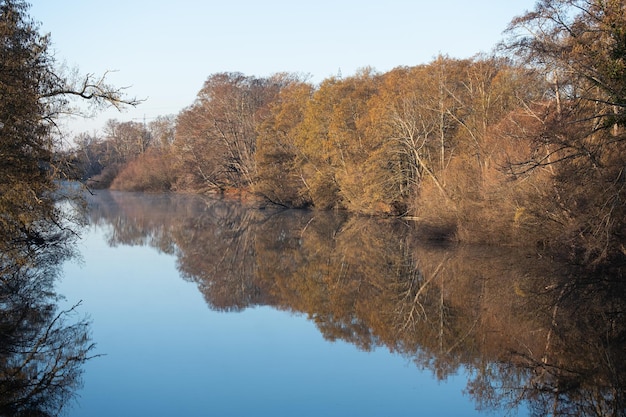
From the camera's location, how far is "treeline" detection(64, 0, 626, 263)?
14.2m

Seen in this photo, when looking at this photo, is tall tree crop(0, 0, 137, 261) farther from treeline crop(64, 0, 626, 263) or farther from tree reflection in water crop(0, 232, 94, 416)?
treeline crop(64, 0, 626, 263)

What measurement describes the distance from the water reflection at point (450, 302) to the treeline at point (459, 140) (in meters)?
1.60

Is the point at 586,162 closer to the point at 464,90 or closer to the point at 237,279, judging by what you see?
the point at 237,279

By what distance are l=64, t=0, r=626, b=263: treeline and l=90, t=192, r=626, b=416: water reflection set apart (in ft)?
5.25

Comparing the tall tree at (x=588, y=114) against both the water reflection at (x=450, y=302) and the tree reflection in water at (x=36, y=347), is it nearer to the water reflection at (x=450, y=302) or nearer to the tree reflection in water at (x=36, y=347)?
the water reflection at (x=450, y=302)

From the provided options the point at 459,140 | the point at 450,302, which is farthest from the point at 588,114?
the point at 459,140

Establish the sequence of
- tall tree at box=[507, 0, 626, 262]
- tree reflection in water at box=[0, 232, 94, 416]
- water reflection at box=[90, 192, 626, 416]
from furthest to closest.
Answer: tall tree at box=[507, 0, 626, 262] < water reflection at box=[90, 192, 626, 416] < tree reflection in water at box=[0, 232, 94, 416]

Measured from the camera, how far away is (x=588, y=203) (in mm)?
15383

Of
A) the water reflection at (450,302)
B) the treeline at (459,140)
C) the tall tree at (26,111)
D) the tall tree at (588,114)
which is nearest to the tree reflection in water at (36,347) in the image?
the tall tree at (26,111)

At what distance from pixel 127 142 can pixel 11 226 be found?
78.5 meters

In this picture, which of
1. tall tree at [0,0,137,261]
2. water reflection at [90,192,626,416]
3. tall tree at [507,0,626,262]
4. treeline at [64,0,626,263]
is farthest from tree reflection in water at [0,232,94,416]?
tall tree at [507,0,626,262]

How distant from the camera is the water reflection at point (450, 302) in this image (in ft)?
28.5

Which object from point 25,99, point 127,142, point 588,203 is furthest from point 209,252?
point 127,142

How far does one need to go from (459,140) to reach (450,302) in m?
16.6
